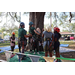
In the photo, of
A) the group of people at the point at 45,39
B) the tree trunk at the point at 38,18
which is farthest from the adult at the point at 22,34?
the tree trunk at the point at 38,18

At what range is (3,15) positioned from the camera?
8.50 meters

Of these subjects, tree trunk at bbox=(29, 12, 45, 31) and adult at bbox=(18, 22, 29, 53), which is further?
tree trunk at bbox=(29, 12, 45, 31)

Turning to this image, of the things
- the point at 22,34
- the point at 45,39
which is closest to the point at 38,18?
the point at 22,34

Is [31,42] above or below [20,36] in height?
below

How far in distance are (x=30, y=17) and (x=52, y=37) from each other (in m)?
3.12

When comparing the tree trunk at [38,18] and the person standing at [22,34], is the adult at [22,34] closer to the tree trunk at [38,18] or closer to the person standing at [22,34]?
the person standing at [22,34]

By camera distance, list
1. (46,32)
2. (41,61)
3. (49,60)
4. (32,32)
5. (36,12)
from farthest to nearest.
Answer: (36,12)
(32,32)
(46,32)
(41,61)
(49,60)

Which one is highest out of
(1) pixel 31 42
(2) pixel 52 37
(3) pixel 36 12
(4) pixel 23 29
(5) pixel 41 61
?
(3) pixel 36 12

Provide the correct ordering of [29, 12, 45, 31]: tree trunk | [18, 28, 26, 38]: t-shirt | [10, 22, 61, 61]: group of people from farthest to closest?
[29, 12, 45, 31]: tree trunk → [18, 28, 26, 38]: t-shirt → [10, 22, 61, 61]: group of people

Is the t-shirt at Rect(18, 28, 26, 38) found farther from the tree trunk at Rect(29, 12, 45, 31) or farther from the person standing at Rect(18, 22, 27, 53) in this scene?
the tree trunk at Rect(29, 12, 45, 31)

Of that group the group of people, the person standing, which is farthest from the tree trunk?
the person standing

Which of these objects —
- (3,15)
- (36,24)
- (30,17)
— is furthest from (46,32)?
(3,15)

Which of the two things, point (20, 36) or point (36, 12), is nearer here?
point (20, 36)

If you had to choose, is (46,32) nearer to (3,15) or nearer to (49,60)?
(49,60)
